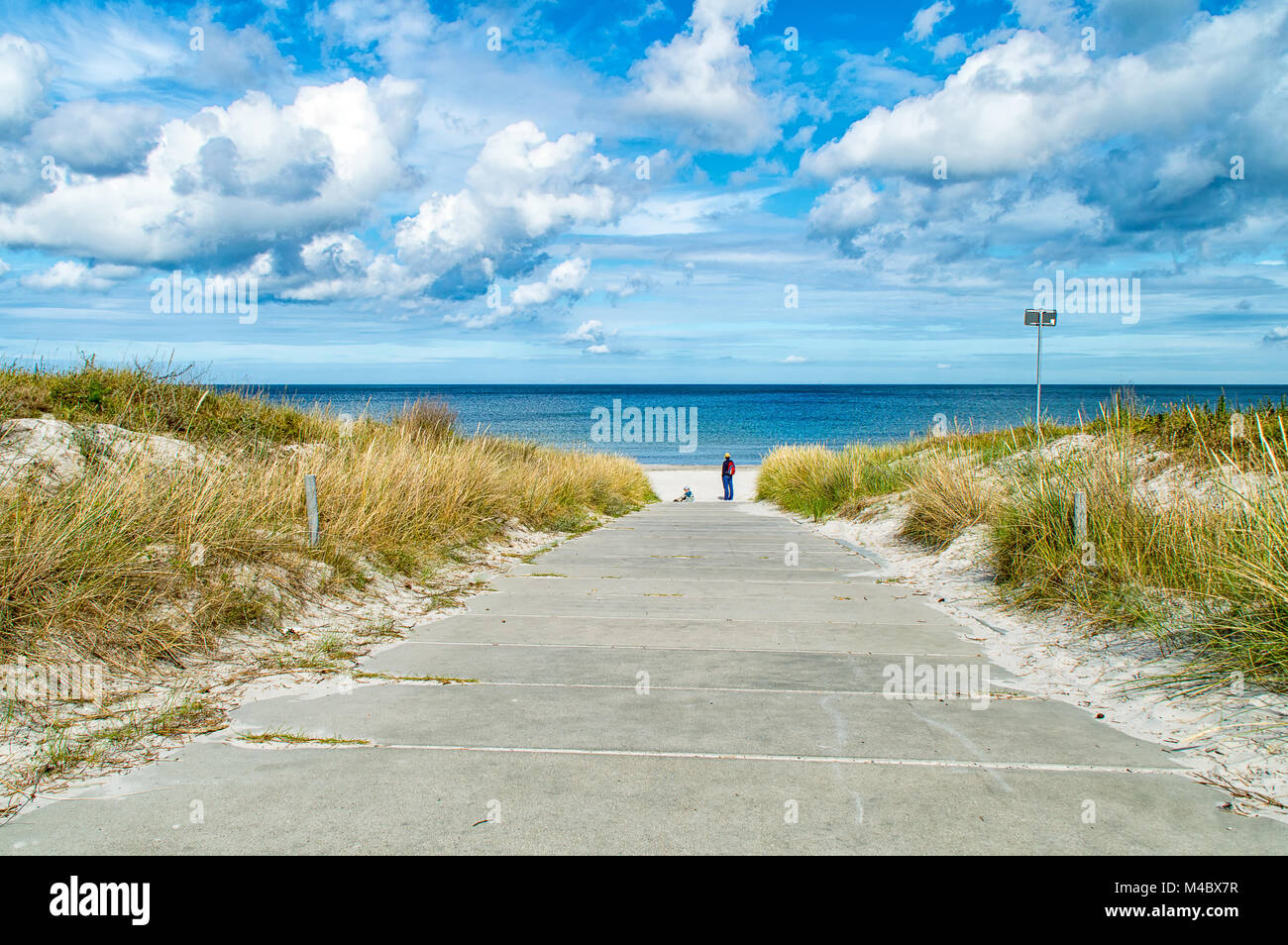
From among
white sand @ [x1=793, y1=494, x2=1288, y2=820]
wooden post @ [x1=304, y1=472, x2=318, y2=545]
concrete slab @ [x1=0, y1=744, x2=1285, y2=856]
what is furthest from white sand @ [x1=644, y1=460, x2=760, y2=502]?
concrete slab @ [x1=0, y1=744, x2=1285, y2=856]

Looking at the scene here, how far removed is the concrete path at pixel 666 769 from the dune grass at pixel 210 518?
1189 mm

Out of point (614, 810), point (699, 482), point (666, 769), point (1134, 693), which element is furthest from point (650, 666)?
point (699, 482)

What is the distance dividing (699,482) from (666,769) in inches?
1204

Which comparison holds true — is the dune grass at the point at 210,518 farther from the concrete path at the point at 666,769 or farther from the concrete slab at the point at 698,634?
the concrete slab at the point at 698,634

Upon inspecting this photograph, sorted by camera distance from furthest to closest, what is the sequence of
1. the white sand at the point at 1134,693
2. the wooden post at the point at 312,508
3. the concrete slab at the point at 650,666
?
1. the wooden post at the point at 312,508
2. the concrete slab at the point at 650,666
3. the white sand at the point at 1134,693

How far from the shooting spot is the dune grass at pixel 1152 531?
461cm

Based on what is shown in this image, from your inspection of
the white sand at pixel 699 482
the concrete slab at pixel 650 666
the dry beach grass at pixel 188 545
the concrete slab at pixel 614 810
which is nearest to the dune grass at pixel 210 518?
the dry beach grass at pixel 188 545

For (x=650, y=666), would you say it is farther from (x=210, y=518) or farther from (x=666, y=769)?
(x=210, y=518)

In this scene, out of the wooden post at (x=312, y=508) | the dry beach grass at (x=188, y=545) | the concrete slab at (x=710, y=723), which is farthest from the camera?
the wooden post at (x=312, y=508)

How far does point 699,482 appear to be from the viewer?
111ft
